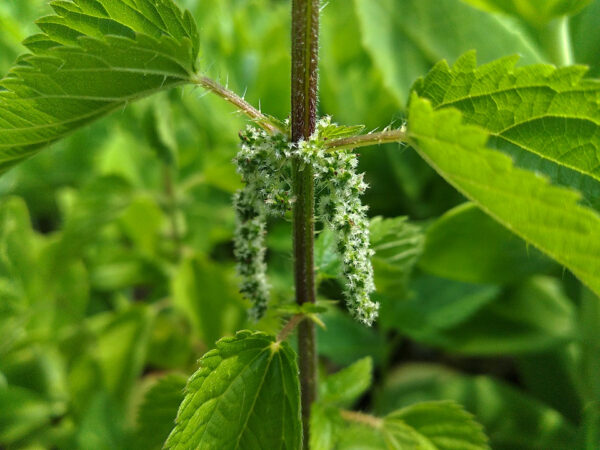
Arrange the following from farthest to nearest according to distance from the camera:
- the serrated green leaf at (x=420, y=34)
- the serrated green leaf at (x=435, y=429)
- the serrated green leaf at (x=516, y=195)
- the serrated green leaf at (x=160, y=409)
→ the serrated green leaf at (x=420, y=34) → the serrated green leaf at (x=160, y=409) → the serrated green leaf at (x=435, y=429) → the serrated green leaf at (x=516, y=195)

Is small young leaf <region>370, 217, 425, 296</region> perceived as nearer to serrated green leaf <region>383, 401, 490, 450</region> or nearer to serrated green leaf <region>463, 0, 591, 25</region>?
serrated green leaf <region>383, 401, 490, 450</region>

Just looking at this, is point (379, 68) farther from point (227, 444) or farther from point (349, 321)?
point (227, 444)

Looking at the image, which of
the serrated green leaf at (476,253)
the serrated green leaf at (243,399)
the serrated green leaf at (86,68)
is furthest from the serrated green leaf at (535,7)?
the serrated green leaf at (243,399)

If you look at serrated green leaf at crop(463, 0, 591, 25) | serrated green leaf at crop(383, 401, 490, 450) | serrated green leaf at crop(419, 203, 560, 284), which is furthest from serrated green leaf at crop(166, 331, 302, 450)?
serrated green leaf at crop(463, 0, 591, 25)

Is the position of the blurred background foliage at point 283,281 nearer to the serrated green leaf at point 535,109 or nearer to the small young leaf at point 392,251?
the small young leaf at point 392,251

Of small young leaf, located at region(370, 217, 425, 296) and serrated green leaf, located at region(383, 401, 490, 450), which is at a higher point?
small young leaf, located at region(370, 217, 425, 296)

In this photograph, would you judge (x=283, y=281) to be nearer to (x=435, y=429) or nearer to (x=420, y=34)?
(x=435, y=429)
